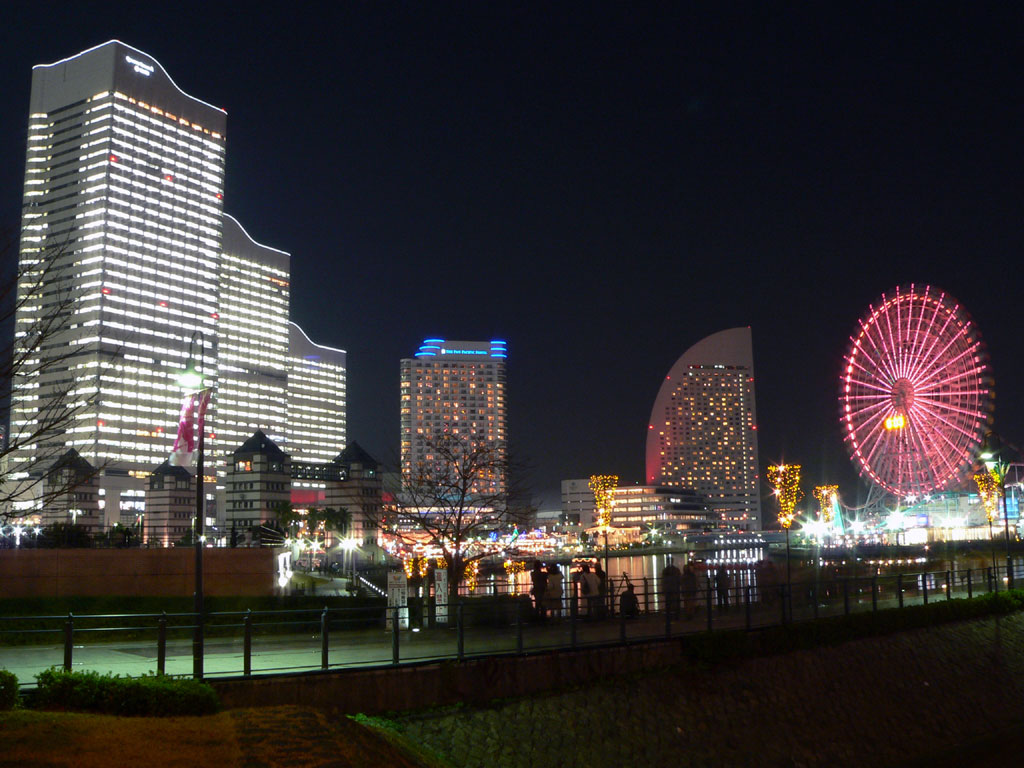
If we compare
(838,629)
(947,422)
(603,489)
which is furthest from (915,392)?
(838,629)

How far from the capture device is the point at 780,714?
22.4 m

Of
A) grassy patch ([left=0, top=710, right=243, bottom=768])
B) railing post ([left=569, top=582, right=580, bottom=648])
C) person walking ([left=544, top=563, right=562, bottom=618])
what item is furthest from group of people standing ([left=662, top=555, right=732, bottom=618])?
grassy patch ([left=0, top=710, right=243, bottom=768])

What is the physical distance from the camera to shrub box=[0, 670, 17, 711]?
42.5ft

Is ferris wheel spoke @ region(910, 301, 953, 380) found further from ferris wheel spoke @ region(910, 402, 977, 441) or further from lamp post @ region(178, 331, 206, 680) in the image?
lamp post @ region(178, 331, 206, 680)

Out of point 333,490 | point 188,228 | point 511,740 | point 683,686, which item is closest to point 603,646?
point 683,686

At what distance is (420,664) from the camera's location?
17578mm

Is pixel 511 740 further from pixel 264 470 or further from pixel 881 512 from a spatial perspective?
pixel 881 512

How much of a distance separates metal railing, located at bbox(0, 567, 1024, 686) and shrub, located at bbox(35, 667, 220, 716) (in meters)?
1.47

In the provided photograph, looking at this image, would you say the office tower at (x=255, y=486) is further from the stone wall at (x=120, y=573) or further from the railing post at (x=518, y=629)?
the railing post at (x=518, y=629)

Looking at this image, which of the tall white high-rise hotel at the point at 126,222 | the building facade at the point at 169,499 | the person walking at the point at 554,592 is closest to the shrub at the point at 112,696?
the person walking at the point at 554,592

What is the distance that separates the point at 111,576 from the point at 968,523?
128337 millimetres

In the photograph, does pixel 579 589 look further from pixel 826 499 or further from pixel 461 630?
pixel 826 499

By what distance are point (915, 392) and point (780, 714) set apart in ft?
205

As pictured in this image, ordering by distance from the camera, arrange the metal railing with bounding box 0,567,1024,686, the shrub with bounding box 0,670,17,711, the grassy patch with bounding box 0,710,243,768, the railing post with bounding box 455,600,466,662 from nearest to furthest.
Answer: the grassy patch with bounding box 0,710,243,768, the shrub with bounding box 0,670,17,711, the metal railing with bounding box 0,567,1024,686, the railing post with bounding box 455,600,466,662
